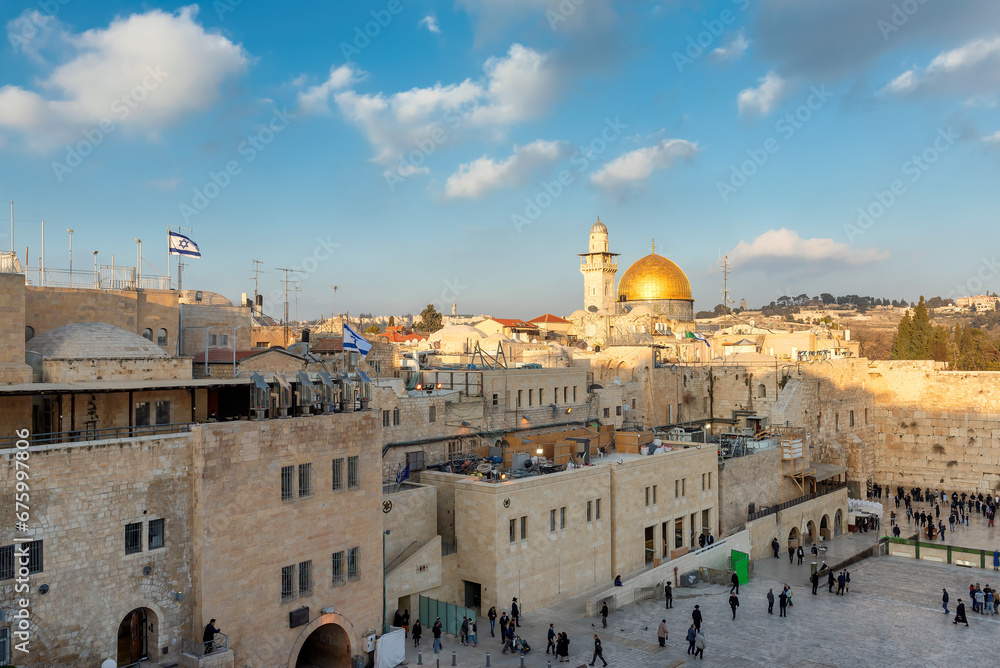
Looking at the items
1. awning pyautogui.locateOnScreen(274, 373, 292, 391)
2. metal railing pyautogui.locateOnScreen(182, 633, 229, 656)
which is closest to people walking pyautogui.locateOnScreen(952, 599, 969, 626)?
awning pyautogui.locateOnScreen(274, 373, 292, 391)

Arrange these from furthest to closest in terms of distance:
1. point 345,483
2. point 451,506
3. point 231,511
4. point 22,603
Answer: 1. point 451,506
2. point 345,483
3. point 231,511
4. point 22,603

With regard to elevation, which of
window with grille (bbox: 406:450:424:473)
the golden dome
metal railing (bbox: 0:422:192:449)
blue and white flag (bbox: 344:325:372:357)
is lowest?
window with grille (bbox: 406:450:424:473)

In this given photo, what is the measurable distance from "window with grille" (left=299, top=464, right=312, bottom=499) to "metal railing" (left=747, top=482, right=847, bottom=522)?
2475 cm

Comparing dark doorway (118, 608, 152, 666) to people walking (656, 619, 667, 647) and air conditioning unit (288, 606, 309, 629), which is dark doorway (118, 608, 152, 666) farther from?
people walking (656, 619, 667, 647)

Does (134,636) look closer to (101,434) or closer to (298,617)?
(298,617)

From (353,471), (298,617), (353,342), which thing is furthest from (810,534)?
(298,617)

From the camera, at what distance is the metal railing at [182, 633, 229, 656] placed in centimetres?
1673

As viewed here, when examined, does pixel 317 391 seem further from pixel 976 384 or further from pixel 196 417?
pixel 976 384

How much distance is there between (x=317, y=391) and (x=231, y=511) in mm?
4619

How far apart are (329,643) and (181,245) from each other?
14168 mm

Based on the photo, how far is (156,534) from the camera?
17.0m

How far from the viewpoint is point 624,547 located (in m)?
29.7

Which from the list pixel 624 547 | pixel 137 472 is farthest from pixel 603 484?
pixel 137 472

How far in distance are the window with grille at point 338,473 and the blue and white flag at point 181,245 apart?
32.8 feet
